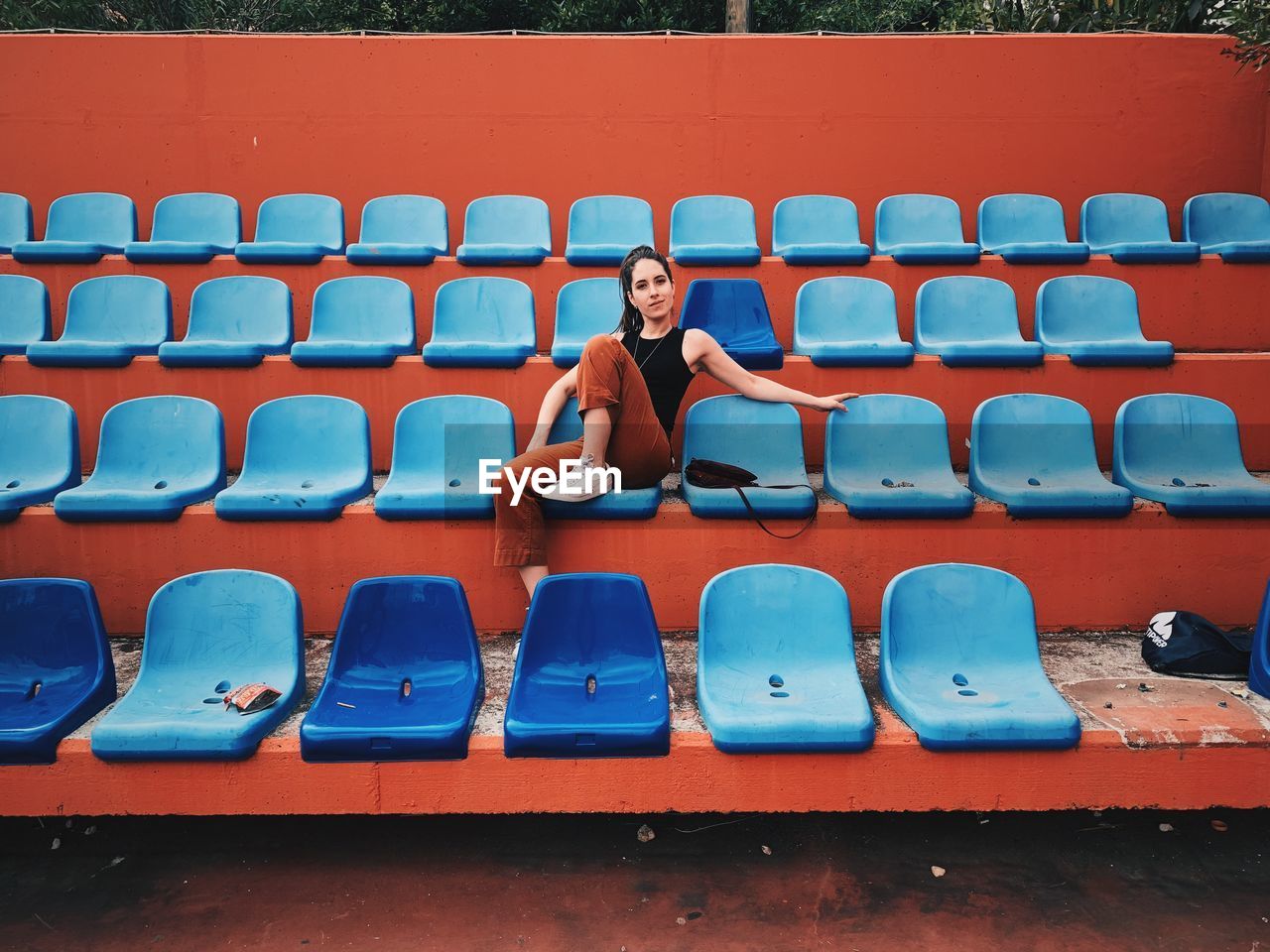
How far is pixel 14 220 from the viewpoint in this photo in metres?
4.14

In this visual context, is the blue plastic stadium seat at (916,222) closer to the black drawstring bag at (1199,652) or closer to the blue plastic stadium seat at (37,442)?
the black drawstring bag at (1199,652)

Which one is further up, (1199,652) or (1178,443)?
(1178,443)

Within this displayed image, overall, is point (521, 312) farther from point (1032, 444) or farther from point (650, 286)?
point (1032, 444)

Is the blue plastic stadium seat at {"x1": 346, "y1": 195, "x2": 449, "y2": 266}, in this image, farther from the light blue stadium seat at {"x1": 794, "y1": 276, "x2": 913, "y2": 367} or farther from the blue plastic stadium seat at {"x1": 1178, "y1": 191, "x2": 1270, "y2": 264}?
the blue plastic stadium seat at {"x1": 1178, "y1": 191, "x2": 1270, "y2": 264}

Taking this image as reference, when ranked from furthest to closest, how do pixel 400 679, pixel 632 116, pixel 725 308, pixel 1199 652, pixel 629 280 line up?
pixel 632 116, pixel 725 308, pixel 629 280, pixel 1199 652, pixel 400 679

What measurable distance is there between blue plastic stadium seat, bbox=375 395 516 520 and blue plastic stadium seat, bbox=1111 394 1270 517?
6.48ft

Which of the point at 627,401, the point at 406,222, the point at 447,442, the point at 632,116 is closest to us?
the point at 627,401

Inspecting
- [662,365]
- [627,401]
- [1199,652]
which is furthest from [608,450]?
[1199,652]

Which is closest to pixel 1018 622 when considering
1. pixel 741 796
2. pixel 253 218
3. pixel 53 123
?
pixel 741 796

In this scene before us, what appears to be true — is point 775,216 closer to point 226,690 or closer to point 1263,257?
point 1263,257

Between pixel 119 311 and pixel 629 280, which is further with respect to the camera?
pixel 119 311

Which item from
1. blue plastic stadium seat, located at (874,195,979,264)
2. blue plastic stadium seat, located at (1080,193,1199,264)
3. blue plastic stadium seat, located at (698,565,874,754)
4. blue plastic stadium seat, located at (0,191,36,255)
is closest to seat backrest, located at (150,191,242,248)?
blue plastic stadium seat, located at (0,191,36,255)

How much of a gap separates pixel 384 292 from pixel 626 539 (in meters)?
1.57

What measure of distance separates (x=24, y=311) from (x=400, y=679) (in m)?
2.46
